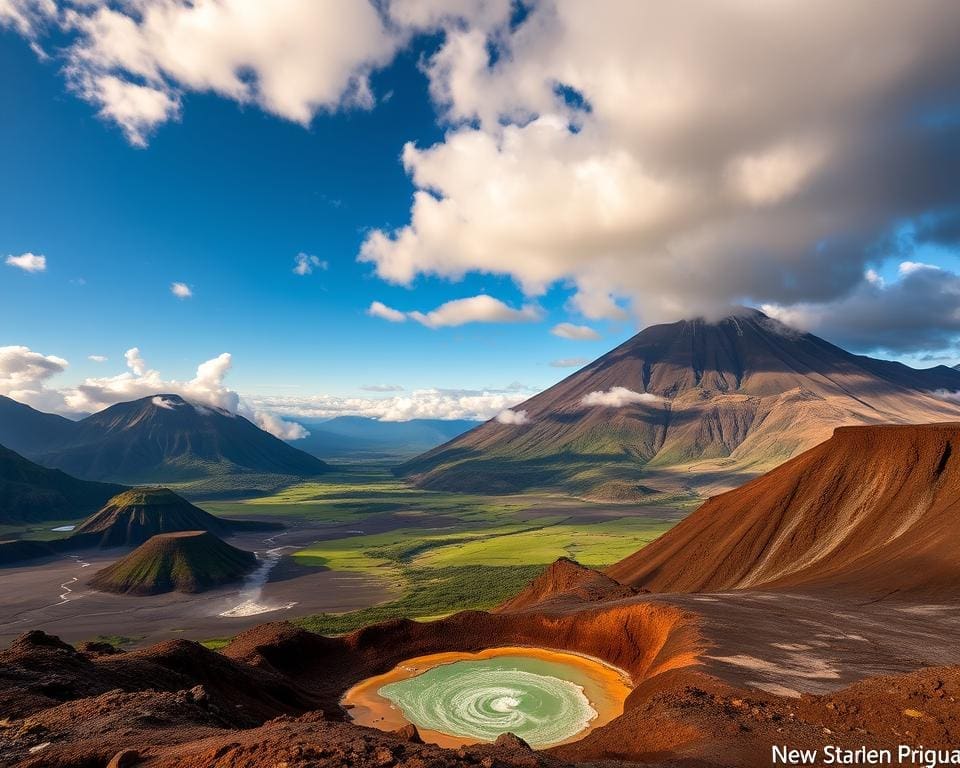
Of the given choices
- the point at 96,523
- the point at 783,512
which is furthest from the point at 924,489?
the point at 96,523

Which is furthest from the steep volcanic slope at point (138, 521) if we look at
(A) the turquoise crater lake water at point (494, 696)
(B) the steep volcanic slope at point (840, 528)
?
(A) the turquoise crater lake water at point (494, 696)

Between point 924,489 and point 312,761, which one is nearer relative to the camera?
point 312,761

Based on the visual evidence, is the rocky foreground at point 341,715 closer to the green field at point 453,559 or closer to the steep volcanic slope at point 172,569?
the green field at point 453,559

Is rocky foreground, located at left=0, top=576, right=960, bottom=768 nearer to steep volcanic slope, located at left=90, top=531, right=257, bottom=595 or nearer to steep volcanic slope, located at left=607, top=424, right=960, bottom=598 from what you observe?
steep volcanic slope, located at left=607, top=424, right=960, bottom=598

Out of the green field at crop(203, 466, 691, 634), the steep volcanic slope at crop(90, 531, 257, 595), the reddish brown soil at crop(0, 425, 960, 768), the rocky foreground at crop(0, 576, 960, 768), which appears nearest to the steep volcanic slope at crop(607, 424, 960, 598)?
the reddish brown soil at crop(0, 425, 960, 768)

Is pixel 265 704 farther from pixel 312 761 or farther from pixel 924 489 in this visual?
pixel 924 489

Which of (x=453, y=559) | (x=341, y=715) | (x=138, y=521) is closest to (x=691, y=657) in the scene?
(x=341, y=715)
